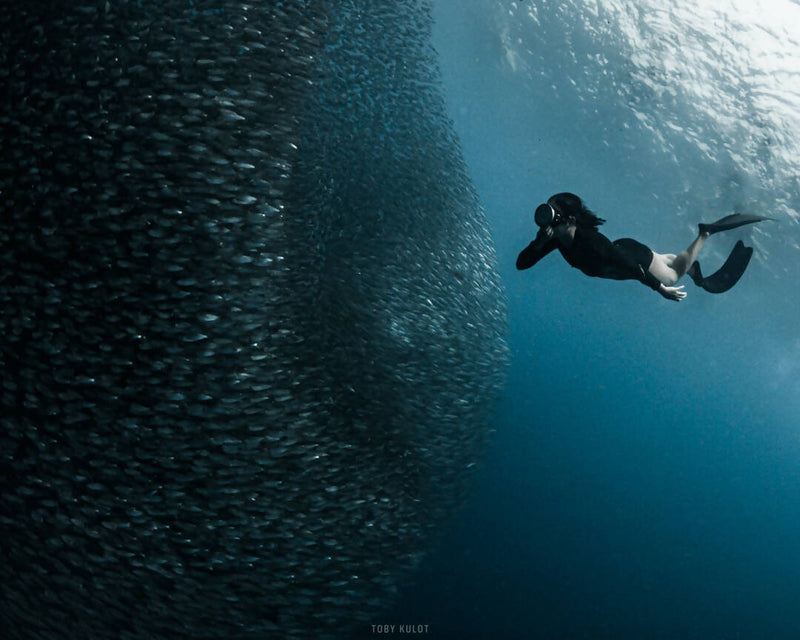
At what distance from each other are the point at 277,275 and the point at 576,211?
3.42m

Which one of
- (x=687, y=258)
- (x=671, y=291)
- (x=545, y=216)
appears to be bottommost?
(x=671, y=291)

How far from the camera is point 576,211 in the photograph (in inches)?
165

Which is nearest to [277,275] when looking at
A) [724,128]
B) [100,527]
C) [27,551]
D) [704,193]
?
[100,527]

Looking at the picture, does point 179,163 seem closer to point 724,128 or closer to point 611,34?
point 611,34

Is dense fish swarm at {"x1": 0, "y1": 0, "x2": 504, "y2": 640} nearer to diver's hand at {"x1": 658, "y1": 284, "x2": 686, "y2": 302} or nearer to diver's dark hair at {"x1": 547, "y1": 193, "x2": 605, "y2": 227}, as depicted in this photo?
diver's dark hair at {"x1": 547, "y1": 193, "x2": 605, "y2": 227}

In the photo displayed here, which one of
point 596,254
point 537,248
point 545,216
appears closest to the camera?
point 545,216

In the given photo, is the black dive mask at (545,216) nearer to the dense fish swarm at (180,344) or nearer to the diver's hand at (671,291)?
the diver's hand at (671,291)

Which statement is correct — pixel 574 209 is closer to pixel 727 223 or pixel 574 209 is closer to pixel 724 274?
pixel 727 223

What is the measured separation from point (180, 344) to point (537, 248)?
3.42 m

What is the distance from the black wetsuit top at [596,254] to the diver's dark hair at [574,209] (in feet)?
0.21

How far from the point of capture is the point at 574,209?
4172 mm

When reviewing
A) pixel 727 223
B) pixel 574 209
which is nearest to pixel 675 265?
pixel 727 223

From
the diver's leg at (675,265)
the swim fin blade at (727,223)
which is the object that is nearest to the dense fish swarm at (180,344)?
the diver's leg at (675,265)

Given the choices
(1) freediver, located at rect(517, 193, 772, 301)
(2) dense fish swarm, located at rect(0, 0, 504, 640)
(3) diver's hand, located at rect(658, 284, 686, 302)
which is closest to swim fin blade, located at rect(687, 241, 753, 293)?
(3) diver's hand, located at rect(658, 284, 686, 302)
